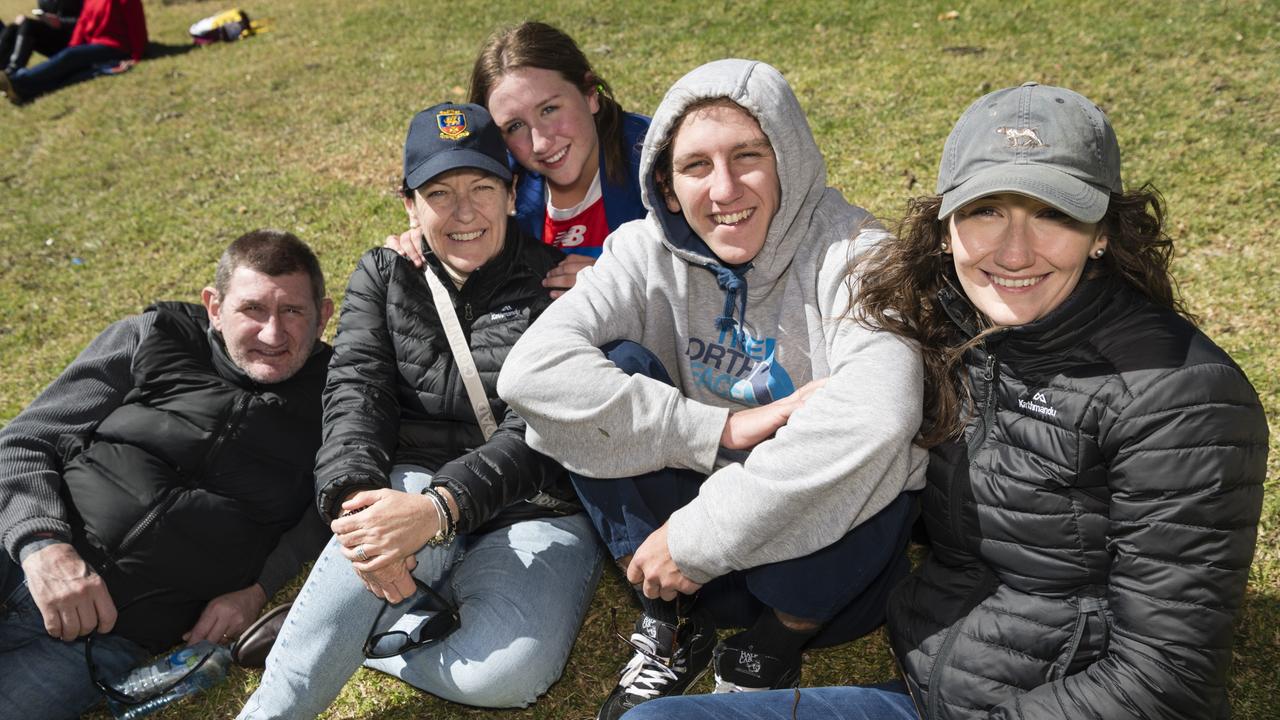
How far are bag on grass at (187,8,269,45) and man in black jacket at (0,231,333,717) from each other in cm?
1193

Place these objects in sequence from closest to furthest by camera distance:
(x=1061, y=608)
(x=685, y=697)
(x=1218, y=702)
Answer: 1. (x=1218, y=702)
2. (x=1061, y=608)
3. (x=685, y=697)

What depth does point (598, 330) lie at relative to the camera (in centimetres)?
322

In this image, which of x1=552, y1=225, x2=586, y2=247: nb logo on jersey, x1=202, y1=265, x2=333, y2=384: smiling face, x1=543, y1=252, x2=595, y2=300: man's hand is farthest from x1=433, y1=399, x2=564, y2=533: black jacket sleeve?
x1=552, y1=225, x2=586, y2=247: nb logo on jersey

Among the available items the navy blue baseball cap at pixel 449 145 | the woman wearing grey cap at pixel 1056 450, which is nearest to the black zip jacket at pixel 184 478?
the navy blue baseball cap at pixel 449 145

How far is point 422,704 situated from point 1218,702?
2.73 metres

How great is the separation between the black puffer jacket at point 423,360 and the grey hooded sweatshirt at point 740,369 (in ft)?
1.71

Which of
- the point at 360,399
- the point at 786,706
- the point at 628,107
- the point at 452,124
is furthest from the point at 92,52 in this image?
the point at 786,706

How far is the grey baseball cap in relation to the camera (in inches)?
93.6

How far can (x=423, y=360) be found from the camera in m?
3.84

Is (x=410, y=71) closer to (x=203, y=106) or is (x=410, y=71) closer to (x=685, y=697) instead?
(x=203, y=106)

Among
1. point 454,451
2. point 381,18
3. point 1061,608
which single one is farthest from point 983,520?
point 381,18

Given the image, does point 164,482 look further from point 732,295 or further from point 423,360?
point 732,295

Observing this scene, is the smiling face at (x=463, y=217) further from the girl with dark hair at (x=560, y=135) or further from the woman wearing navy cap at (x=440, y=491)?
the girl with dark hair at (x=560, y=135)

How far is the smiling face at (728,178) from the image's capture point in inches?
122
